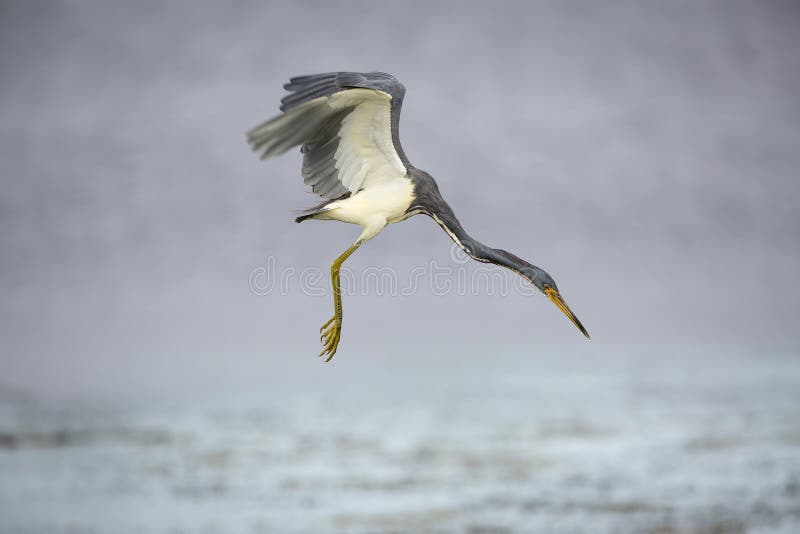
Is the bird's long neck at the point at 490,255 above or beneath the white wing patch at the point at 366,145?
beneath

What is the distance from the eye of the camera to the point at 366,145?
27.2ft

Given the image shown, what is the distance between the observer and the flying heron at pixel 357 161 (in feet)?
25.0

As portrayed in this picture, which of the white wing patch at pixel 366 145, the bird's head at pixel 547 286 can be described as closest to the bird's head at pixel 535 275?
the bird's head at pixel 547 286

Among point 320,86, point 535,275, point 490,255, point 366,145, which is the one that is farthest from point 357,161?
point 535,275

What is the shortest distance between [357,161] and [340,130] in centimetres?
28

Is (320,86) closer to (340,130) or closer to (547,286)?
(340,130)

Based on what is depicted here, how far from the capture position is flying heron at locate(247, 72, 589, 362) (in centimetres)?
761

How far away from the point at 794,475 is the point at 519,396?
17968mm

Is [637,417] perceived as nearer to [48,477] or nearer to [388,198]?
[48,477]

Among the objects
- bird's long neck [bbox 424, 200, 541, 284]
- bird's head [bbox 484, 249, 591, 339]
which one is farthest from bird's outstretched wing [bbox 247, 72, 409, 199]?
bird's head [bbox 484, 249, 591, 339]

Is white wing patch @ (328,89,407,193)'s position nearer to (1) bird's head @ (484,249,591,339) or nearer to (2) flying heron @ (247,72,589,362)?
(2) flying heron @ (247,72,589,362)

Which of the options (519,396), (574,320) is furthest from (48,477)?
(574,320)

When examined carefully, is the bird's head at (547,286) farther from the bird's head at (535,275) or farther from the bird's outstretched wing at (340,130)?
the bird's outstretched wing at (340,130)

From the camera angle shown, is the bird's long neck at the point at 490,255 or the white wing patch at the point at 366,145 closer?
the bird's long neck at the point at 490,255
